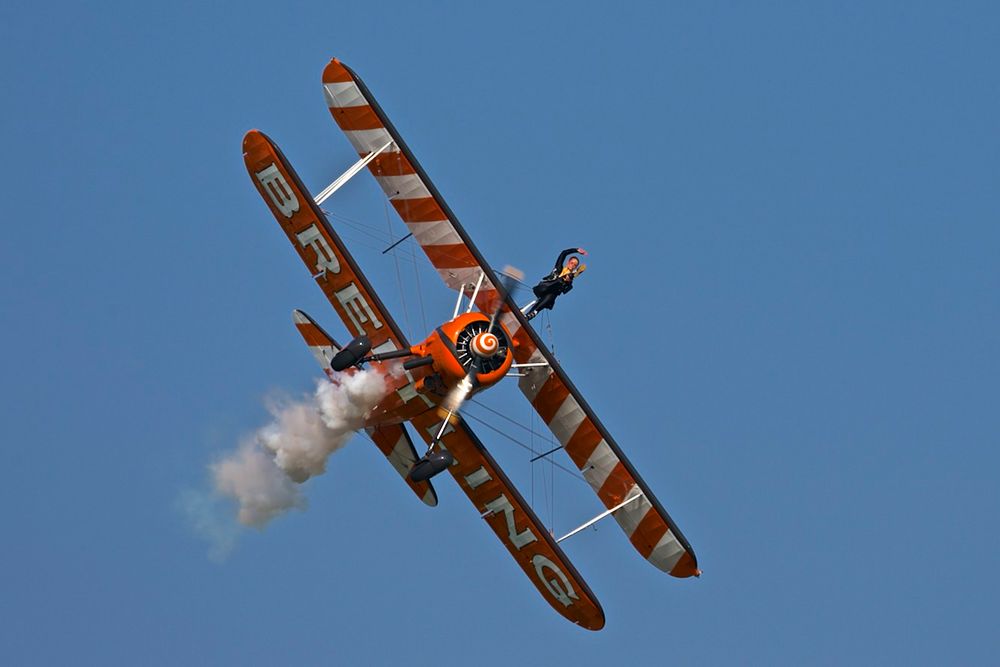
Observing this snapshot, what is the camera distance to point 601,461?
37844 millimetres

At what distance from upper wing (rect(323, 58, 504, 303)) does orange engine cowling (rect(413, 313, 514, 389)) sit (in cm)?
86

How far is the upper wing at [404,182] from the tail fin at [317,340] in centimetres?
259

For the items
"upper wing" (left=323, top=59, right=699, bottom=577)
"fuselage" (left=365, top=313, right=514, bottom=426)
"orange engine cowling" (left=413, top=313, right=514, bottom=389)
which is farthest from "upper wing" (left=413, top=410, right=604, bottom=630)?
"orange engine cowling" (left=413, top=313, right=514, bottom=389)

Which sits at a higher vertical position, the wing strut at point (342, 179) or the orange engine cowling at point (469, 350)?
the wing strut at point (342, 179)

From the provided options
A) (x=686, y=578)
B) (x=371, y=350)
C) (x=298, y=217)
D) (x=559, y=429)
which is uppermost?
(x=298, y=217)

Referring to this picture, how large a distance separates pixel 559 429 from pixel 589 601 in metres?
3.19

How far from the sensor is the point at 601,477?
1496 inches

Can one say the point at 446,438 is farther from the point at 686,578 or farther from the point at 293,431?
the point at 686,578

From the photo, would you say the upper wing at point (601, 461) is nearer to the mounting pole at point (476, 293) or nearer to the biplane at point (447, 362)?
the biplane at point (447, 362)

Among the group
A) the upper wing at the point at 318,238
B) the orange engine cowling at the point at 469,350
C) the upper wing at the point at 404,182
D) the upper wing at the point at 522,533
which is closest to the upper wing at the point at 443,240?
the upper wing at the point at 404,182

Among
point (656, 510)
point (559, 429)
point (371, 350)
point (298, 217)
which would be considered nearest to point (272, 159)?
point (298, 217)

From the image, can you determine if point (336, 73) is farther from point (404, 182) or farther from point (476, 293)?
point (476, 293)

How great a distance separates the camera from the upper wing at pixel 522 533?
123ft

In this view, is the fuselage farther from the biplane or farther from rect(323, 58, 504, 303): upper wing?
rect(323, 58, 504, 303): upper wing
